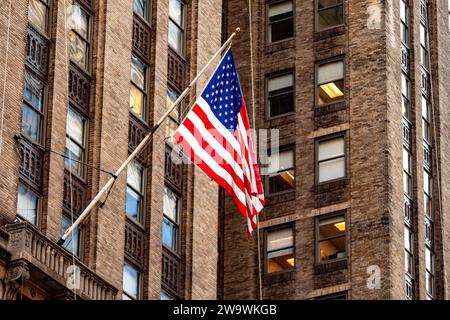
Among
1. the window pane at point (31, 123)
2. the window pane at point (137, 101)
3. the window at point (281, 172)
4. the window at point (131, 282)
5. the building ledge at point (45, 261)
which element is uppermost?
the window at point (281, 172)

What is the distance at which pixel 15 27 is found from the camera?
48.2 meters

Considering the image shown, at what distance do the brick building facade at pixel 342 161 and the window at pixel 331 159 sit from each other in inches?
1.5

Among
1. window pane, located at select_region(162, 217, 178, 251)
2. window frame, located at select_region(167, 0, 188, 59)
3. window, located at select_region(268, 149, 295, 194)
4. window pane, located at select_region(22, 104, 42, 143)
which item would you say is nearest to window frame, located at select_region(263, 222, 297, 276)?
window, located at select_region(268, 149, 295, 194)

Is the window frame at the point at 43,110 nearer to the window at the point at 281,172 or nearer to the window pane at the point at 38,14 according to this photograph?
the window pane at the point at 38,14

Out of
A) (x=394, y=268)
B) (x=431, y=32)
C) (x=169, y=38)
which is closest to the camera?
(x=169, y=38)

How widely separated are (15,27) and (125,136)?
22.7 ft

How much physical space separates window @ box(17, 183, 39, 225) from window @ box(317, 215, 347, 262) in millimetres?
20785

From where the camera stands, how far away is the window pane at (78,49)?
5184 cm

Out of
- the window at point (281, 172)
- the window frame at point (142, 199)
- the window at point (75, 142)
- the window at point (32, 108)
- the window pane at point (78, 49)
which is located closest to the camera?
the window at point (32, 108)

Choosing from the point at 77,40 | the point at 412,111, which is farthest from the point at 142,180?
the point at 412,111

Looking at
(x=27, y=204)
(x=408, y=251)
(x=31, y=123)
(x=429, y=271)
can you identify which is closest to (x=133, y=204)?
(x=31, y=123)

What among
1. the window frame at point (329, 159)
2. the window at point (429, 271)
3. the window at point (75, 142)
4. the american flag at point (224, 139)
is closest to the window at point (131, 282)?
the window at point (75, 142)
